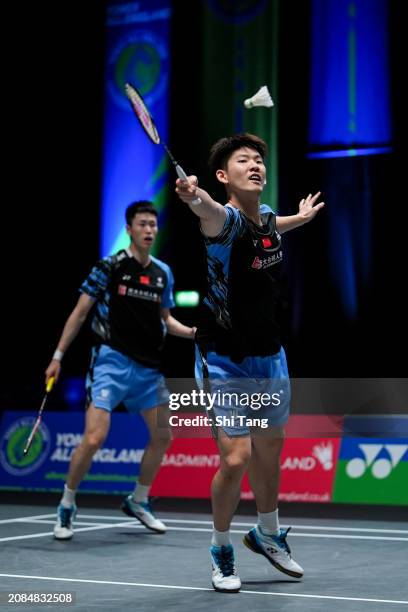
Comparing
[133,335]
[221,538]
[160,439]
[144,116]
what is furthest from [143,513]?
[144,116]

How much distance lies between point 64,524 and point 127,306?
139 centimetres

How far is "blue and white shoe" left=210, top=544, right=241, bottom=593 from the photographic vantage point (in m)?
4.20

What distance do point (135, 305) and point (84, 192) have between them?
6.68m

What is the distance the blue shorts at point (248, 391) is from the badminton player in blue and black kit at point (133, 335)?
6.44ft

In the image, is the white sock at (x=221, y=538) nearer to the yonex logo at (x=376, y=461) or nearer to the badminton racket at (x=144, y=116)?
the badminton racket at (x=144, y=116)

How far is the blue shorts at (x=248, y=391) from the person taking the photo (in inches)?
171

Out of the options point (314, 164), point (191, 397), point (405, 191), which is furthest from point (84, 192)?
point (191, 397)

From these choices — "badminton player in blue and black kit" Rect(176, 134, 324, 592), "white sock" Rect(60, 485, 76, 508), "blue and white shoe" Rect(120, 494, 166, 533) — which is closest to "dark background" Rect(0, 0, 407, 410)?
"blue and white shoe" Rect(120, 494, 166, 533)

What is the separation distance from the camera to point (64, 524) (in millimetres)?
6062

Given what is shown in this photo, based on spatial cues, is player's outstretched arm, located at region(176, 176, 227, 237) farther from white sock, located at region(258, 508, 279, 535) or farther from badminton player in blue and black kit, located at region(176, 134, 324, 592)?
Answer: white sock, located at region(258, 508, 279, 535)

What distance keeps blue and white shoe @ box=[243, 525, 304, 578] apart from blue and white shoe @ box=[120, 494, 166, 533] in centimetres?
194

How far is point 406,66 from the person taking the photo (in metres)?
11.3

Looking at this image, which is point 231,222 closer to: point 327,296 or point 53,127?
point 327,296

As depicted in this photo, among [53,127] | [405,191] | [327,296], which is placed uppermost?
[53,127]
